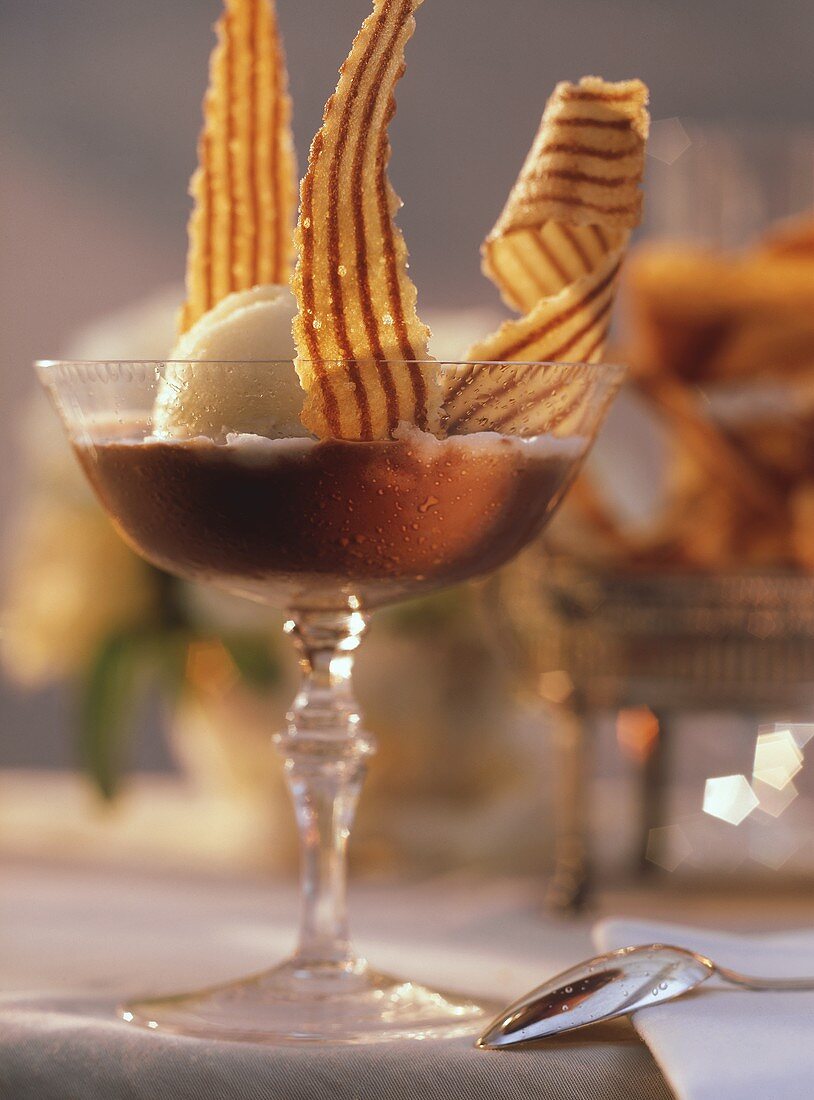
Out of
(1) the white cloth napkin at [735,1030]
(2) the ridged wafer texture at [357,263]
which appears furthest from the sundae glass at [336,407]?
(1) the white cloth napkin at [735,1030]

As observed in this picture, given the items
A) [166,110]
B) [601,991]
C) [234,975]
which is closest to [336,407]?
[601,991]

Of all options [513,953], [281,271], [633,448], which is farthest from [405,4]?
[633,448]

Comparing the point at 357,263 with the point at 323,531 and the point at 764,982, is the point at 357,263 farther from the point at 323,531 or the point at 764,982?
the point at 764,982

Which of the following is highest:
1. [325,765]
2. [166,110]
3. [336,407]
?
[166,110]

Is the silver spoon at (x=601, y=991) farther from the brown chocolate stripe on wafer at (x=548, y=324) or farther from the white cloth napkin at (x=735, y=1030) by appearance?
the brown chocolate stripe on wafer at (x=548, y=324)

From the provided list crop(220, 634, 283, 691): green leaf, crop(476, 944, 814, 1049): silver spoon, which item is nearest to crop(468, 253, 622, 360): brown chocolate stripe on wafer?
crop(476, 944, 814, 1049): silver spoon

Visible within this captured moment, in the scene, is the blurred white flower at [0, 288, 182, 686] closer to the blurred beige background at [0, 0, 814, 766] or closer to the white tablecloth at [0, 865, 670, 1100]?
the white tablecloth at [0, 865, 670, 1100]

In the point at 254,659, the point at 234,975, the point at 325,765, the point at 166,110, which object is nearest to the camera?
the point at 325,765
